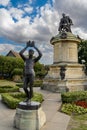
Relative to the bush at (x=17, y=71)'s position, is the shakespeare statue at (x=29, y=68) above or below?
below

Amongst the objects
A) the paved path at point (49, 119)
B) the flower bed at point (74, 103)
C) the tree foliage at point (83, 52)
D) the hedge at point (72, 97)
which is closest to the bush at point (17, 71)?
the tree foliage at point (83, 52)

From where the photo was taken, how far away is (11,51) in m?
80.6

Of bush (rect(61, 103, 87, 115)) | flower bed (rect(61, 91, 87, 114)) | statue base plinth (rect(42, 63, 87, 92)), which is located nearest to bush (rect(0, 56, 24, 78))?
statue base plinth (rect(42, 63, 87, 92))

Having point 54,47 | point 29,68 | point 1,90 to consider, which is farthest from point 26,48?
point 54,47

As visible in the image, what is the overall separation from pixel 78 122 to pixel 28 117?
2.84m

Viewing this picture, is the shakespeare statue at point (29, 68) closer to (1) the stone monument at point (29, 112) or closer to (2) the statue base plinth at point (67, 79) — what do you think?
(1) the stone monument at point (29, 112)

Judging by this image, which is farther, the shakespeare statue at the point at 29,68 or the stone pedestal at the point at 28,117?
the shakespeare statue at the point at 29,68

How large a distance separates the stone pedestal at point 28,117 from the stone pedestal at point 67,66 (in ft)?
52.1

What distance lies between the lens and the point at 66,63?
88.9 ft

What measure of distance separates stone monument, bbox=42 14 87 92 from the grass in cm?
1320

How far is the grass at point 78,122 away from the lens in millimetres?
10180

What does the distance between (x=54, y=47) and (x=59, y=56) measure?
1689 millimetres

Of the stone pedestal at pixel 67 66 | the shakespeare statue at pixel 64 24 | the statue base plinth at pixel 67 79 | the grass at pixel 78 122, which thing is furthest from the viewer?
the shakespeare statue at pixel 64 24

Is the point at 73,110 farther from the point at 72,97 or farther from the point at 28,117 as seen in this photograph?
the point at 28,117
